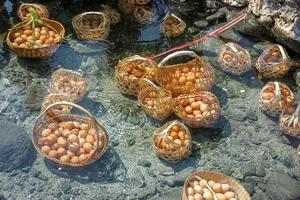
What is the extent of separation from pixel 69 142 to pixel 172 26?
2463 millimetres

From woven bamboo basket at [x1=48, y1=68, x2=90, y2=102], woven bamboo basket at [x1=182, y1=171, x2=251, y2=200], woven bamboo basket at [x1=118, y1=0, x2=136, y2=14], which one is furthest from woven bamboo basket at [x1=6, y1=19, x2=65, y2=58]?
woven bamboo basket at [x1=182, y1=171, x2=251, y2=200]

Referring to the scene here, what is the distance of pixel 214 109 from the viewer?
486 cm

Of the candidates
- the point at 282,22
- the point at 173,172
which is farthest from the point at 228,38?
the point at 173,172

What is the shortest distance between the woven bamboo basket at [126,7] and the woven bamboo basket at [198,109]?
212 cm

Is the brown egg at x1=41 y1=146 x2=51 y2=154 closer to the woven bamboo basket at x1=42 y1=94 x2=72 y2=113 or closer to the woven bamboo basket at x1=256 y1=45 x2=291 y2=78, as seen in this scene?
the woven bamboo basket at x1=42 y1=94 x2=72 y2=113

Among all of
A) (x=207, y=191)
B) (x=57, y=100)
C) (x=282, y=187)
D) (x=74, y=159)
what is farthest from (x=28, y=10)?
(x=282, y=187)

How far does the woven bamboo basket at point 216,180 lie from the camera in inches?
165

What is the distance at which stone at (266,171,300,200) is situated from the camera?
438cm

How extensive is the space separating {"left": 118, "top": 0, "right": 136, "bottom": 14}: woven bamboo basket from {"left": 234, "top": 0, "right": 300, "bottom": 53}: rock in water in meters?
1.65

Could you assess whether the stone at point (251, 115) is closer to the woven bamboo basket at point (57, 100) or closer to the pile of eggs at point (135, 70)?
the pile of eggs at point (135, 70)

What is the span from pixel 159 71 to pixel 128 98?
0.52 m

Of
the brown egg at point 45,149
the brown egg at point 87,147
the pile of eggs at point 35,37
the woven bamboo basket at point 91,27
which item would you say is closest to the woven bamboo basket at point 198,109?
the brown egg at point 87,147

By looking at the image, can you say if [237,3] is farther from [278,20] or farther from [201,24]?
[278,20]

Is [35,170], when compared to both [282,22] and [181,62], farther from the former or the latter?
[282,22]
